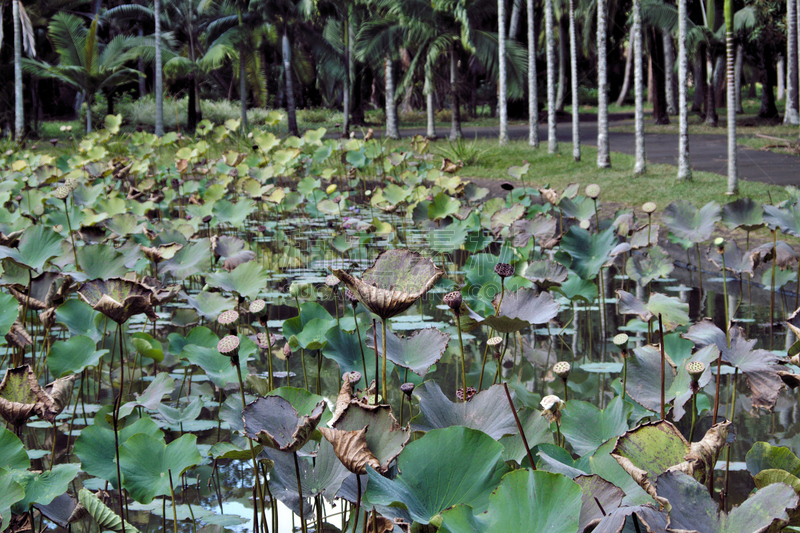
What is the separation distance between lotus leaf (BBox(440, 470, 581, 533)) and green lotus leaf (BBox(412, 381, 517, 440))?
0.35 metres

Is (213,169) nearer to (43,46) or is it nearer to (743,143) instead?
(743,143)

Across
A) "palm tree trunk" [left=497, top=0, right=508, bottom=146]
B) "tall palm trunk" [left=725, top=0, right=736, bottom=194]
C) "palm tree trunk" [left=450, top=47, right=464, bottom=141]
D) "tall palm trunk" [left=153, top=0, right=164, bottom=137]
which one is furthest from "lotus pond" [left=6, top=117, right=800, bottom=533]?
"palm tree trunk" [left=450, top=47, right=464, bottom=141]

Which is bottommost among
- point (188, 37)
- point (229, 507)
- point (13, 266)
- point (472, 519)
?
point (229, 507)

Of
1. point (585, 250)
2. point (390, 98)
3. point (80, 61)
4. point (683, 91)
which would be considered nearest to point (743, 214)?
point (585, 250)

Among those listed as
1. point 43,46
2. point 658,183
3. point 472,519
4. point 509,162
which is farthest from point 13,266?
point 43,46

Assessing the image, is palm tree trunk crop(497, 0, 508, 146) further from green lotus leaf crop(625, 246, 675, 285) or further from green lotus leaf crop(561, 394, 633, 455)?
green lotus leaf crop(561, 394, 633, 455)

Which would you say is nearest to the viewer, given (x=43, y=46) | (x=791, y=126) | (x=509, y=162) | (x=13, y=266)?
Answer: (x=13, y=266)

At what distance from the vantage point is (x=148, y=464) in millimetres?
1390

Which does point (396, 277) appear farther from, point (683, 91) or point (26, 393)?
point (683, 91)

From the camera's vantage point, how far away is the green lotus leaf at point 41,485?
1237 mm

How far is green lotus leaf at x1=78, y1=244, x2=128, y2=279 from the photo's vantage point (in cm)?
242

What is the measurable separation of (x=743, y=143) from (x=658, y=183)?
508 centimetres

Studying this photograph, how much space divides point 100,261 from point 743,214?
2.60 meters

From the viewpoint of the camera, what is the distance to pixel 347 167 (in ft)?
26.0
